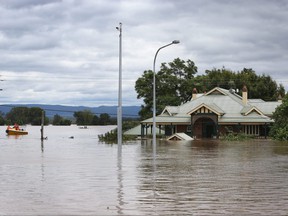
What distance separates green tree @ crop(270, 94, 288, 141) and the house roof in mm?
4092

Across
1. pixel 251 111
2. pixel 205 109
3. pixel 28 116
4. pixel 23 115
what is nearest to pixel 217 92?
pixel 251 111

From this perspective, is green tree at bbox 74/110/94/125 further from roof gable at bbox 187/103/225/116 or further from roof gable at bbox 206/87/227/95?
roof gable at bbox 187/103/225/116

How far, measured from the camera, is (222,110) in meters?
77.6

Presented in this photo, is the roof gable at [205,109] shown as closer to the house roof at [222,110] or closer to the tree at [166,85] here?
the house roof at [222,110]

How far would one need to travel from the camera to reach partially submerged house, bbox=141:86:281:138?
244 feet

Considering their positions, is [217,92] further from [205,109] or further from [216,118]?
[216,118]

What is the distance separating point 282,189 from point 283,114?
5168cm

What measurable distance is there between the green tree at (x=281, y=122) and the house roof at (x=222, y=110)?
4092mm

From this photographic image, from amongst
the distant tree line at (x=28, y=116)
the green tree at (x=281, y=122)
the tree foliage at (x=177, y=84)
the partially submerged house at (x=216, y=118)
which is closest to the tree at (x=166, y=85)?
the tree foliage at (x=177, y=84)

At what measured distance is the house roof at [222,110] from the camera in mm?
74500

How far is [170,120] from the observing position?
3012 inches

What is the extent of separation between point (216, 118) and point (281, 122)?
9.82 meters

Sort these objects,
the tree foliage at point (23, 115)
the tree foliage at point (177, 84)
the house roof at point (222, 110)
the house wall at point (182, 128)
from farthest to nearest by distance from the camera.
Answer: the tree foliage at point (23, 115) < the tree foliage at point (177, 84) < the house wall at point (182, 128) < the house roof at point (222, 110)

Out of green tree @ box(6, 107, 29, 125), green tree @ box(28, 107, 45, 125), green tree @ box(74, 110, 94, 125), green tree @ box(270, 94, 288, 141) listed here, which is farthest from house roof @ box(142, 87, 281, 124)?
green tree @ box(74, 110, 94, 125)
